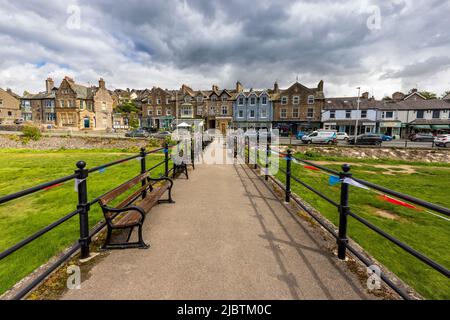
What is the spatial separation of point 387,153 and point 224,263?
28.8 meters

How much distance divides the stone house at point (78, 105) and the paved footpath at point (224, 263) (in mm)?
59082

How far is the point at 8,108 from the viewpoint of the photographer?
65.0 metres

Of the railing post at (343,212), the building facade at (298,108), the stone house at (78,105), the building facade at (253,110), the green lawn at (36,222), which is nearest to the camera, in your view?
the railing post at (343,212)

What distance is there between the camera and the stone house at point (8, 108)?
63406 millimetres

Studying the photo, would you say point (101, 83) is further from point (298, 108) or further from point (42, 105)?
point (298, 108)

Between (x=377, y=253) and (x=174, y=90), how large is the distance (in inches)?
2428

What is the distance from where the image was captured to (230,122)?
53.0 metres

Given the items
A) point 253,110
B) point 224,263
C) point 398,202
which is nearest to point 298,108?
point 253,110

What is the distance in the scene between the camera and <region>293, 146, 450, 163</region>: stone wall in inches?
975

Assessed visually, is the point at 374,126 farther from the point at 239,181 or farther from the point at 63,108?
the point at 63,108

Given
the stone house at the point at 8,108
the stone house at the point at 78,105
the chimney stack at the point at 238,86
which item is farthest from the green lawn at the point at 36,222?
the stone house at the point at 8,108

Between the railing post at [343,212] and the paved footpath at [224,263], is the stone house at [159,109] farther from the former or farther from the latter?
the railing post at [343,212]

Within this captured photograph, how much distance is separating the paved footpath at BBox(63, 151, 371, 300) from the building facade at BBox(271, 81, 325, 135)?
151 ft
